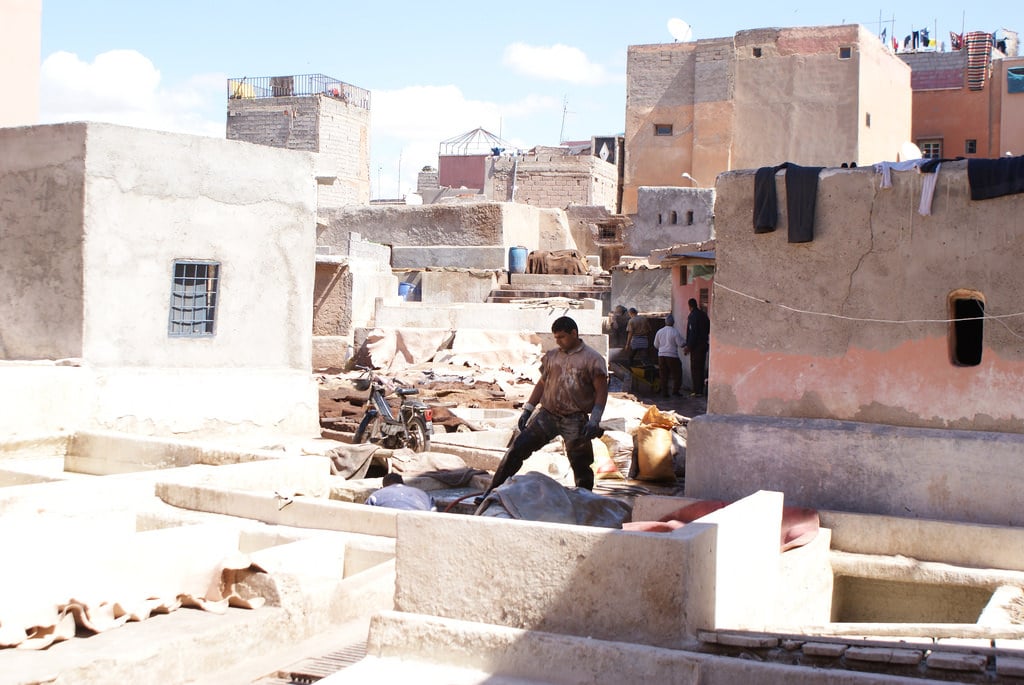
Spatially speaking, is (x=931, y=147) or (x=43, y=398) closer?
(x=43, y=398)

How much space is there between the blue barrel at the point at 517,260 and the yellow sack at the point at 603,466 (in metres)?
20.5

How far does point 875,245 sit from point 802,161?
32.7 m

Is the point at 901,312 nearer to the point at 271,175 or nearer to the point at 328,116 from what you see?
the point at 271,175

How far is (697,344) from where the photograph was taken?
18641 mm

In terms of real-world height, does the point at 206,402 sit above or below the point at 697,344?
below

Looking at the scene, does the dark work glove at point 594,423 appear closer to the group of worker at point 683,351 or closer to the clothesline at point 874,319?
the clothesline at point 874,319

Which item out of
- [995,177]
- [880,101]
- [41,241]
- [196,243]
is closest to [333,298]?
[196,243]

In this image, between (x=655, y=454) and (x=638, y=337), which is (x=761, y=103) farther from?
(x=655, y=454)

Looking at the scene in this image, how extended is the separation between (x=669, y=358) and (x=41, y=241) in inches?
423

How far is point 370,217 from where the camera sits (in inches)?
1393

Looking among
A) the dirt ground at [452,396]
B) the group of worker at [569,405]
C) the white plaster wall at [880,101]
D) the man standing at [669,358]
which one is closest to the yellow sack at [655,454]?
the group of worker at [569,405]

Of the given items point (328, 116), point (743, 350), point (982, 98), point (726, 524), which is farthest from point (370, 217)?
point (726, 524)

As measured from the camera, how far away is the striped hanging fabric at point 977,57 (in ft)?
127

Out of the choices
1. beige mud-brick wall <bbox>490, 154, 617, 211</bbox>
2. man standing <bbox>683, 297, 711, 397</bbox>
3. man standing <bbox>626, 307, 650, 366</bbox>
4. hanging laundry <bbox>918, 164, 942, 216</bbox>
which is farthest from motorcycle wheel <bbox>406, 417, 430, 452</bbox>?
beige mud-brick wall <bbox>490, 154, 617, 211</bbox>
